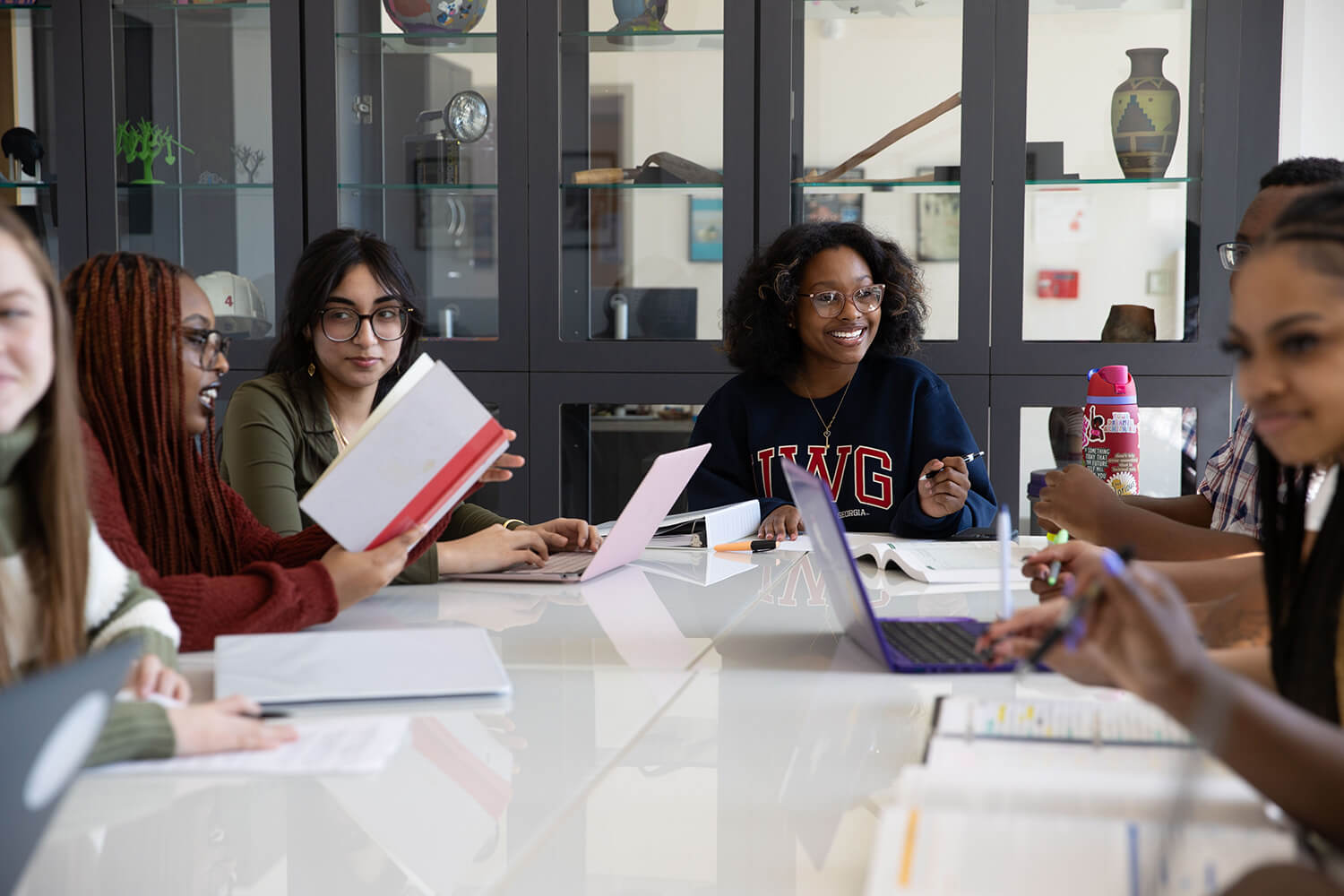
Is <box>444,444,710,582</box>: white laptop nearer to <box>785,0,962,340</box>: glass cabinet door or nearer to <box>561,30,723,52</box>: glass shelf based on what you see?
<box>785,0,962,340</box>: glass cabinet door

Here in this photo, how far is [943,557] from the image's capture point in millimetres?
1715

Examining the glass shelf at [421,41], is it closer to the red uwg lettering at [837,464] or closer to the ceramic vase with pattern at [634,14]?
the ceramic vase with pattern at [634,14]

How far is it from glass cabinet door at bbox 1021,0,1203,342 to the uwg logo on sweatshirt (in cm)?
55

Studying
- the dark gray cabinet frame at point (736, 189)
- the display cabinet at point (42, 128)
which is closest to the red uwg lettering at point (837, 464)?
the dark gray cabinet frame at point (736, 189)

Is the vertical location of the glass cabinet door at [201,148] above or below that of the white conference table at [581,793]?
above

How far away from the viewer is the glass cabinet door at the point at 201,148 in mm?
2877

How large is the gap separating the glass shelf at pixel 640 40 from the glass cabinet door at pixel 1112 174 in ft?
2.50

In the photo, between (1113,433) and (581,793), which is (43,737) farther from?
(1113,433)

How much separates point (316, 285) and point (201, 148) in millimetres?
1202

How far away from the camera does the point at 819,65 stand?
8.86 ft

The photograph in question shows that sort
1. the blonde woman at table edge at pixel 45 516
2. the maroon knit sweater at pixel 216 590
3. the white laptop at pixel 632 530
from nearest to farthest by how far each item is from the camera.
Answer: the blonde woman at table edge at pixel 45 516, the maroon knit sweater at pixel 216 590, the white laptop at pixel 632 530

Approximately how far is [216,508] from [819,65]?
1839 millimetres

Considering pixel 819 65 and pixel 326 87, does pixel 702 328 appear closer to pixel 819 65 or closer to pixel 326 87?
pixel 819 65

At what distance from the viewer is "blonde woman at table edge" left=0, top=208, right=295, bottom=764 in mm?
792
